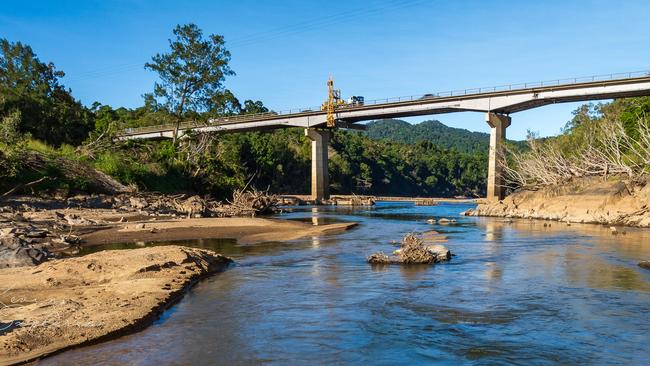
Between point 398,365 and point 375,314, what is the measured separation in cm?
302

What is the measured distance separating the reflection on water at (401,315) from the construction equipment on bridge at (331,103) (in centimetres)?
5965

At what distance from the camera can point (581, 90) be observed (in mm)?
55688

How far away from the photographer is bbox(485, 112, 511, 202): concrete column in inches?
2410

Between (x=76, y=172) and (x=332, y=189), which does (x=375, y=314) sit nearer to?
(x=76, y=172)

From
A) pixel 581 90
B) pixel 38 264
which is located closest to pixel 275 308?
pixel 38 264

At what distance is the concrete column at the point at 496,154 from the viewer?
61.2m

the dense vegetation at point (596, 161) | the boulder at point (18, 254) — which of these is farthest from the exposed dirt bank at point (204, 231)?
the dense vegetation at point (596, 161)

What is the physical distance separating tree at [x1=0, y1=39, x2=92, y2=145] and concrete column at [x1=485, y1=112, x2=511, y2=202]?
147ft

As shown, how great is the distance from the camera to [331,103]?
261ft

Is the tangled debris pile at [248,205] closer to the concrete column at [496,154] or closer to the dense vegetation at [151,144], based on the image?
the dense vegetation at [151,144]

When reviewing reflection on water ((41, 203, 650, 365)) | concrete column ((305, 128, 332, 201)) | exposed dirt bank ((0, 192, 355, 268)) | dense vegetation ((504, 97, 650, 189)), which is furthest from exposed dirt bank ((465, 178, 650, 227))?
concrete column ((305, 128, 332, 201))

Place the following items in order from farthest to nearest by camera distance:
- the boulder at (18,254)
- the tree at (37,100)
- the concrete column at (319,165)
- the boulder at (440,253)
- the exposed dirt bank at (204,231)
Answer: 1. the concrete column at (319,165)
2. the tree at (37,100)
3. the exposed dirt bank at (204,231)
4. the boulder at (440,253)
5. the boulder at (18,254)

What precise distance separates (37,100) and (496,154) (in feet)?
157

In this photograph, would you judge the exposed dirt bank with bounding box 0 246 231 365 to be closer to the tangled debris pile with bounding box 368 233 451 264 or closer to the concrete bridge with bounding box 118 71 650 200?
the tangled debris pile with bounding box 368 233 451 264
